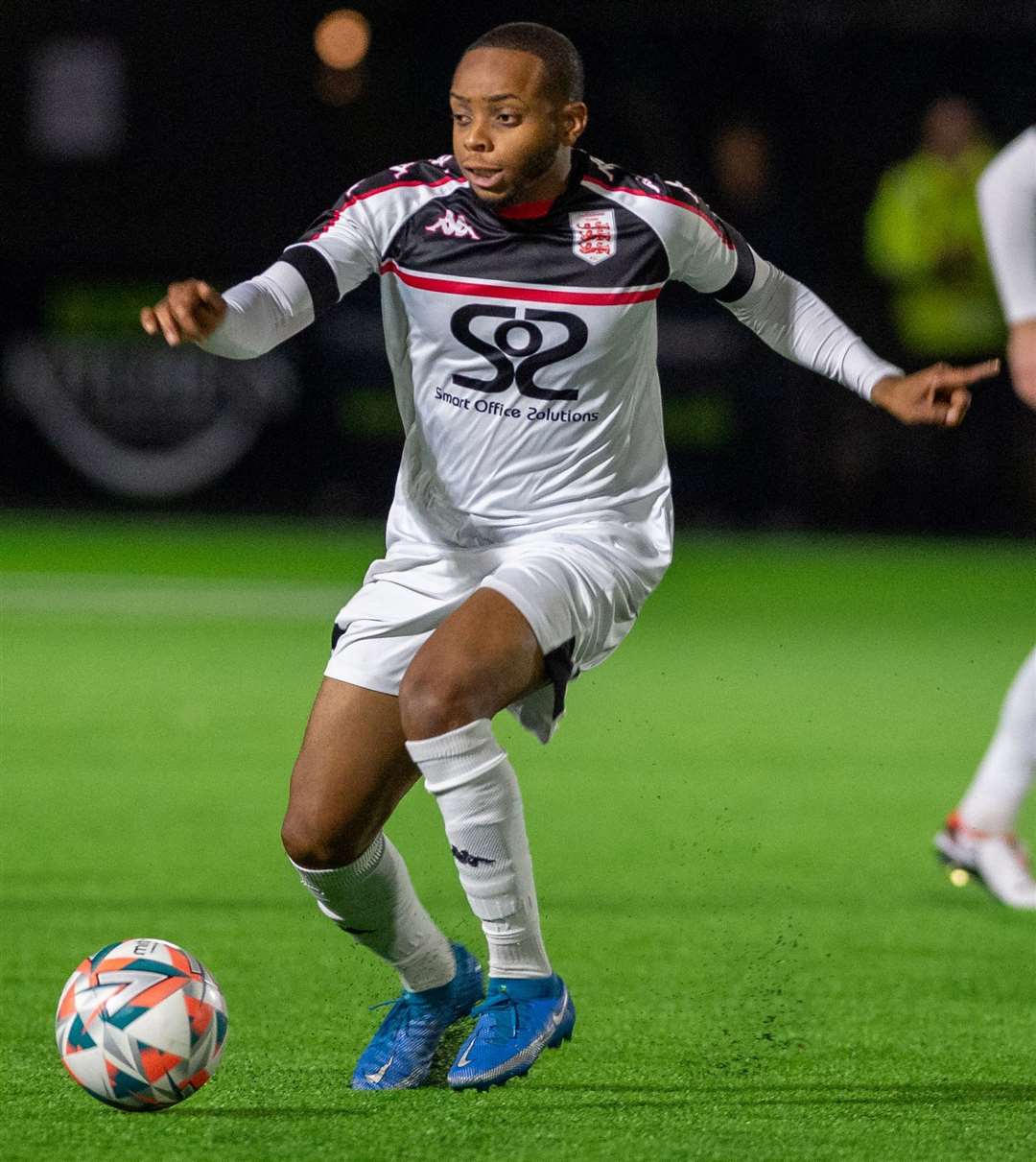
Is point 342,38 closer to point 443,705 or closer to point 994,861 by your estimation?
point 994,861

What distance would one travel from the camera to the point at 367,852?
4820mm

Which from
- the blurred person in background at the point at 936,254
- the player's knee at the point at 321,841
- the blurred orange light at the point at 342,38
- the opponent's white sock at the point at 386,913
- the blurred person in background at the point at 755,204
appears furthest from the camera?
the blurred orange light at the point at 342,38

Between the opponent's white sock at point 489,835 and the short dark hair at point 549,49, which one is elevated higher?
the short dark hair at point 549,49

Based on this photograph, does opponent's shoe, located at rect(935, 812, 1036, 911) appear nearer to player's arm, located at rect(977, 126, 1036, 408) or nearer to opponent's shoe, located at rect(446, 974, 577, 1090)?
player's arm, located at rect(977, 126, 1036, 408)

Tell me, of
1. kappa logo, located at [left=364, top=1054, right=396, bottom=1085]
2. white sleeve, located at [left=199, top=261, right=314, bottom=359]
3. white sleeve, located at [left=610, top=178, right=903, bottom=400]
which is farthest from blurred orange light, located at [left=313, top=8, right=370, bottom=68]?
kappa logo, located at [left=364, top=1054, right=396, bottom=1085]

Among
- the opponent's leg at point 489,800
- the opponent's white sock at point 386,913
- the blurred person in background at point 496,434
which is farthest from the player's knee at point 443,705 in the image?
the opponent's white sock at point 386,913

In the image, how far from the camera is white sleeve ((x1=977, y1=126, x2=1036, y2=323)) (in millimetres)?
5586

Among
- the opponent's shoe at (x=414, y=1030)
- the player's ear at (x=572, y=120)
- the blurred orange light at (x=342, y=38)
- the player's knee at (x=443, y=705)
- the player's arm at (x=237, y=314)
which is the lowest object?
the blurred orange light at (x=342, y=38)

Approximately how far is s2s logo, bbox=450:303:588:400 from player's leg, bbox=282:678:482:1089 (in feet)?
2.42

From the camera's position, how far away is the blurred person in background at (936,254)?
1575 centimetres

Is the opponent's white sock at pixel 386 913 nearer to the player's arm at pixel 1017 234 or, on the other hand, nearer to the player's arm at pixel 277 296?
the player's arm at pixel 277 296

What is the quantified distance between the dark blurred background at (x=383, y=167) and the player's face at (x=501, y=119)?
10924mm

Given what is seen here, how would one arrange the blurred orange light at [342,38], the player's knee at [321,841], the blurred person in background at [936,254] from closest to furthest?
the player's knee at [321,841]
the blurred person in background at [936,254]
the blurred orange light at [342,38]

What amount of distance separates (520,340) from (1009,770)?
2451 mm
